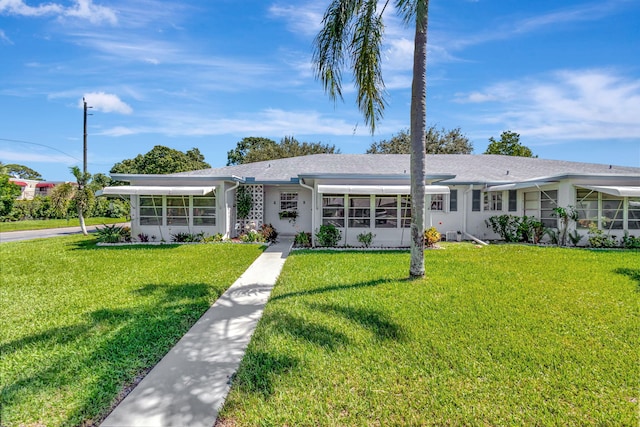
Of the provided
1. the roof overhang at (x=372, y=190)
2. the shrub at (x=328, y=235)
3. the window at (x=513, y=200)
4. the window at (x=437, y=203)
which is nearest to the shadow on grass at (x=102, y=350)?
the shrub at (x=328, y=235)

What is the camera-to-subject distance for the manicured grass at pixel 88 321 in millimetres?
3506

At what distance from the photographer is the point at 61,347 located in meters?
4.66

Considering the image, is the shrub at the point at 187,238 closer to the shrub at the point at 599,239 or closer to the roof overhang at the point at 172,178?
the roof overhang at the point at 172,178

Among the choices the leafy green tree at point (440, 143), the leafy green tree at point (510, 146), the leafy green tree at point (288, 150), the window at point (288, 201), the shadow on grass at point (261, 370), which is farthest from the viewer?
the leafy green tree at point (288, 150)

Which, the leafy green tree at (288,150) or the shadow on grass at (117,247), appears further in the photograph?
the leafy green tree at (288,150)

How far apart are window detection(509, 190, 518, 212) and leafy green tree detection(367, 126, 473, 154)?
72.4 feet

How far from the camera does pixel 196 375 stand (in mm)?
3984

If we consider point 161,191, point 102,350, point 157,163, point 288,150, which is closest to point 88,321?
point 102,350

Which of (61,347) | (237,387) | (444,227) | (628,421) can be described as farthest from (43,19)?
(444,227)

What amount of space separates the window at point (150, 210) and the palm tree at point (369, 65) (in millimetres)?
11127

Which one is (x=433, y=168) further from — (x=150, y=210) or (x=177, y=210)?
(x=150, y=210)

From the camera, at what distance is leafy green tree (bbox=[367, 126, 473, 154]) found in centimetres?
3866

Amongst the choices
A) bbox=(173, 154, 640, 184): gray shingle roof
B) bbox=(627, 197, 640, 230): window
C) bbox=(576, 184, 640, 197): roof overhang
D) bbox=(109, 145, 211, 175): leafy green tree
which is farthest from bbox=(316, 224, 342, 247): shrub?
bbox=(109, 145, 211, 175): leafy green tree

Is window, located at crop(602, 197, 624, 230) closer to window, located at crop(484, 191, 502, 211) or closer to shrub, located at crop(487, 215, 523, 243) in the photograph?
shrub, located at crop(487, 215, 523, 243)
